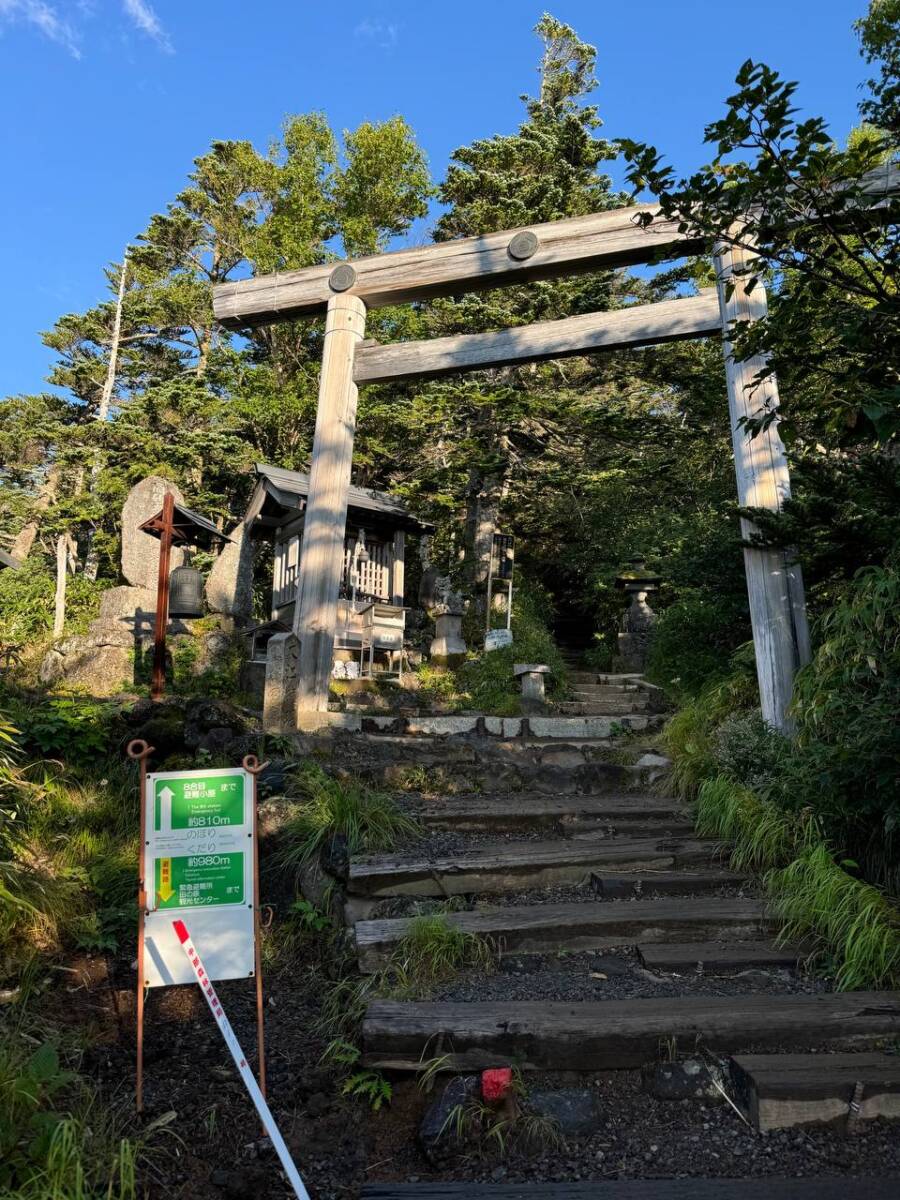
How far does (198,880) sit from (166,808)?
32cm

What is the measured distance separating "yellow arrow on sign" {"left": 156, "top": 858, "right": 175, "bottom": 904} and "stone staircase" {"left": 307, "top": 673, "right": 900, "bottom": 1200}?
3.16 ft

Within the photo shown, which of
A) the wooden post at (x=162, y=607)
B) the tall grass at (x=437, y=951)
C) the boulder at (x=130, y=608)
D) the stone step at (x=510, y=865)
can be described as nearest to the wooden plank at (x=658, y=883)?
the stone step at (x=510, y=865)

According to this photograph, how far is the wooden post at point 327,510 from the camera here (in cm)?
724

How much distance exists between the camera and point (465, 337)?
761cm

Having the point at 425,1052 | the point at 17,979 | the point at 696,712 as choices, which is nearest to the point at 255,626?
the point at 696,712

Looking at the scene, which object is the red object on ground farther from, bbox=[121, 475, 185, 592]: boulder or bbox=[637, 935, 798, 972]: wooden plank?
bbox=[121, 475, 185, 592]: boulder

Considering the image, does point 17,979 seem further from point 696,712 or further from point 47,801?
point 696,712

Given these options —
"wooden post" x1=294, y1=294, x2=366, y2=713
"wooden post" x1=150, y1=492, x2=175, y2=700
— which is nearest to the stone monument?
"wooden post" x1=150, y1=492, x2=175, y2=700

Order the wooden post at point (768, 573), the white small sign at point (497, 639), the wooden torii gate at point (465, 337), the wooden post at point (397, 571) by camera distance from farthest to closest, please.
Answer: the wooden post at point (397, 571)
the white small sign at point (497, 639)
the wooden torii gate at point (465, 337)
the wooden post at point (768, 573)

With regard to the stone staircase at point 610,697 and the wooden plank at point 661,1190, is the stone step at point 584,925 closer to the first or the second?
the wooden plank at point 661,1190

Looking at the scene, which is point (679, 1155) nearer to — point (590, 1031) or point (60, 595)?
point (590, 1031)

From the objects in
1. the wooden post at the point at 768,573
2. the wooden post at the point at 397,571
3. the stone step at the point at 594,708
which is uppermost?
the wooden post at the point at 397,571

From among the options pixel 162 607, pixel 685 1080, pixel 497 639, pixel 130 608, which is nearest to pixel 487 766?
pixel 685 1080

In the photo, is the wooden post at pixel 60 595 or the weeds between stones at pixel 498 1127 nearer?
the weeds between stones at pixel 498 1127
